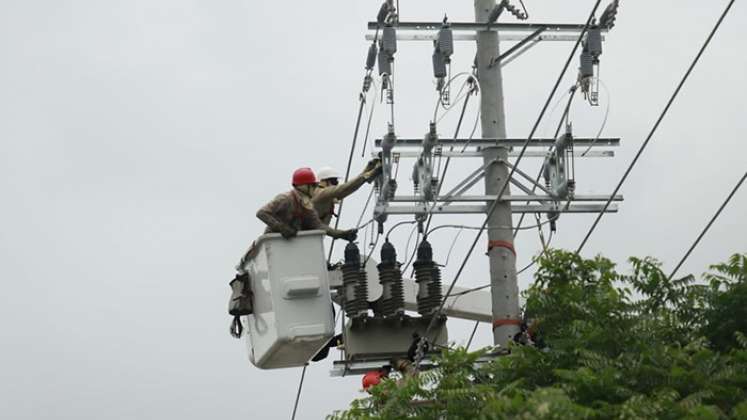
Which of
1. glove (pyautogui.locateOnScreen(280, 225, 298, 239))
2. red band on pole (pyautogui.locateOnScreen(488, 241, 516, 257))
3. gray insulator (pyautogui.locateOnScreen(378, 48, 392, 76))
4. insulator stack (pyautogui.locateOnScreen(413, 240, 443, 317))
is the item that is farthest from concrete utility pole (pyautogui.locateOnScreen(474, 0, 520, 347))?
glove (pyautogui.locateOnScreen(280, 225, 298, 239))

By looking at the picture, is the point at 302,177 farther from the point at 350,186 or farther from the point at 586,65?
the point at 586,65

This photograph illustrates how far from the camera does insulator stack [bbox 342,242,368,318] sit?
21438 mm

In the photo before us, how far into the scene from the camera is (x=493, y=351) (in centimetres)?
2055

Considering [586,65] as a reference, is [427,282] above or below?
below

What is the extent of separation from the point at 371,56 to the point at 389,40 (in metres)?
1.08

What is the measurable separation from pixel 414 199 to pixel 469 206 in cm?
62

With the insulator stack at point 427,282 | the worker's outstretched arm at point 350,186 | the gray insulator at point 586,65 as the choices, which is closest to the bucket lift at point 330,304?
the insulator stack at point 427,282

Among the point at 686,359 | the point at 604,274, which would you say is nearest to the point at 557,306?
the point at 604,274

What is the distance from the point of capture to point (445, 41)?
21.5 meters

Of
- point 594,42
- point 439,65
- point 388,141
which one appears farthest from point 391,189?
point 594,42

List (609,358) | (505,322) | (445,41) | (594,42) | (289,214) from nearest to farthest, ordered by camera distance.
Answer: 1. (609,358)
2. (289,214)
3. (505,322)
4. (594,42)
5. (445,41)

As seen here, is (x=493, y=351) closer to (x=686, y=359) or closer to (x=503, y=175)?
(x=503, y=175)

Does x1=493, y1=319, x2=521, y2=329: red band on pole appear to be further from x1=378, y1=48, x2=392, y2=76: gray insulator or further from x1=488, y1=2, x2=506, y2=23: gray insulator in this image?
x1=488, y1=2, x2=506, y2=23: gray insulator

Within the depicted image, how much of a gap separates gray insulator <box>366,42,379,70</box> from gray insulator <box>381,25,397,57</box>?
59cm
